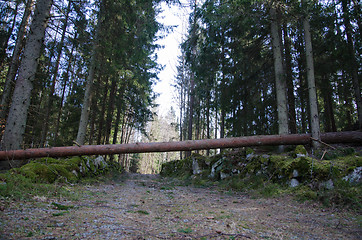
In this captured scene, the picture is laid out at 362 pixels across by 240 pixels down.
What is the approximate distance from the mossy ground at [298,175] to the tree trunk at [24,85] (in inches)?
298

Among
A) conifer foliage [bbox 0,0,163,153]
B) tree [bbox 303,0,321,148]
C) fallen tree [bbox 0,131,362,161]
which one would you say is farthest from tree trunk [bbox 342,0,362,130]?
conifer foliage [bbox 0,0,163,153]

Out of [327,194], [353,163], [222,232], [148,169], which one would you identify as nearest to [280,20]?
[353,163]

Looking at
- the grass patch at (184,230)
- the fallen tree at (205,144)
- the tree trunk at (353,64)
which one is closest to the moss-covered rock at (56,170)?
the fallen tree at (205,144)

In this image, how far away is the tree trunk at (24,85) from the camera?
6062 millimetres

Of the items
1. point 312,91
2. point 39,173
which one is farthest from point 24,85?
point 312,91

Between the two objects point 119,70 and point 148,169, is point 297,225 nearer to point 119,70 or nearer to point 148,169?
point 119,70

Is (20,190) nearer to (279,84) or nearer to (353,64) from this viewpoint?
(279,84)

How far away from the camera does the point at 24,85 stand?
6137 millimetres

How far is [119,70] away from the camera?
11.5m

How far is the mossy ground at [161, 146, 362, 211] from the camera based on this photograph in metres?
4.43

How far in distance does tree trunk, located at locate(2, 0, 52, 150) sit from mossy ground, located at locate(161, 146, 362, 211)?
7572mm

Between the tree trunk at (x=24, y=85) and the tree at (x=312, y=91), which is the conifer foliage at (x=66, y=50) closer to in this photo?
the tree trunk at (x=24, y=85)

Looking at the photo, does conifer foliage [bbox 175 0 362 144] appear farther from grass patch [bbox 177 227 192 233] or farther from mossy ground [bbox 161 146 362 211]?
grass patch [bbox 177 227 192 233]

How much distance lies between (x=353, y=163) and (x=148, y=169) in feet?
143
